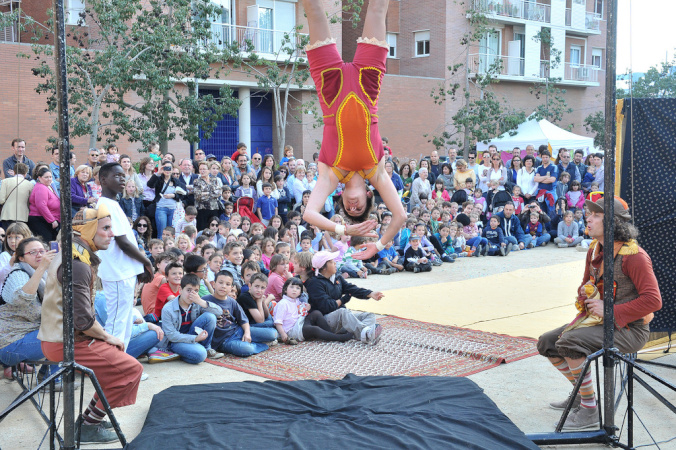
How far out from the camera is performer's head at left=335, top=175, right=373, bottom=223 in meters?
5.35

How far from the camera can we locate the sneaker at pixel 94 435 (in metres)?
4.57

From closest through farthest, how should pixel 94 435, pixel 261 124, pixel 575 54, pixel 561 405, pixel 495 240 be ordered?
1. pixel 94 435
2. pixel 561 405
3. pixel 495 240
4. pixel 261 124
5. pixel 575 54

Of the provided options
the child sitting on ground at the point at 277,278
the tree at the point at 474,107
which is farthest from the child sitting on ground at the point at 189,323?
the tree at the point at 474,107

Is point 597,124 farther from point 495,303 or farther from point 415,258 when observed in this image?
point 495,303

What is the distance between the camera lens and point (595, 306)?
4.70m

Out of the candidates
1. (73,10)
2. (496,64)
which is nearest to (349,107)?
(73,10)

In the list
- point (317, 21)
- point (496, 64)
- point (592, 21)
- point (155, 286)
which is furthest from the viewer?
point (592, 21)

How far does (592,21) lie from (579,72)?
2.54 m

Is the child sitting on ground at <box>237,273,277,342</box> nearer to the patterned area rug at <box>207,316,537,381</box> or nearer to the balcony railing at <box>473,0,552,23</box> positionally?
the patterned area rug at <box>207,316,537,381</box>

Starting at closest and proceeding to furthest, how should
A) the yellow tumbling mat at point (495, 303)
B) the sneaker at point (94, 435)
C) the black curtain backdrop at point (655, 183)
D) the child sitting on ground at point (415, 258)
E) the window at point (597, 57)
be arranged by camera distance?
the sneaker at point (94, 435) < the black curtain backdrop at point (655, 183) < the yellow tumbling mat at point (495, 303) < the child sitting on ground at point (415, 258) < the window at point (597, 57)

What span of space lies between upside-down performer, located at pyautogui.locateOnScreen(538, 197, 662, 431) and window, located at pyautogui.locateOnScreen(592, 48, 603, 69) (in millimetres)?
30598

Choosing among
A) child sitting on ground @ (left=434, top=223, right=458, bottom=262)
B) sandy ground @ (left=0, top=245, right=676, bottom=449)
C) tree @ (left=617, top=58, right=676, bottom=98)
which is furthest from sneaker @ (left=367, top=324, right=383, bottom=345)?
tree @ (left=617, top=58, right=676, bottom=98)

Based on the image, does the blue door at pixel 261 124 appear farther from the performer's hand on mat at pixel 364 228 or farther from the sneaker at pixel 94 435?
the sneaker at pixel 94 435

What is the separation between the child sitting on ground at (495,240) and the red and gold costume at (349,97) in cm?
809
